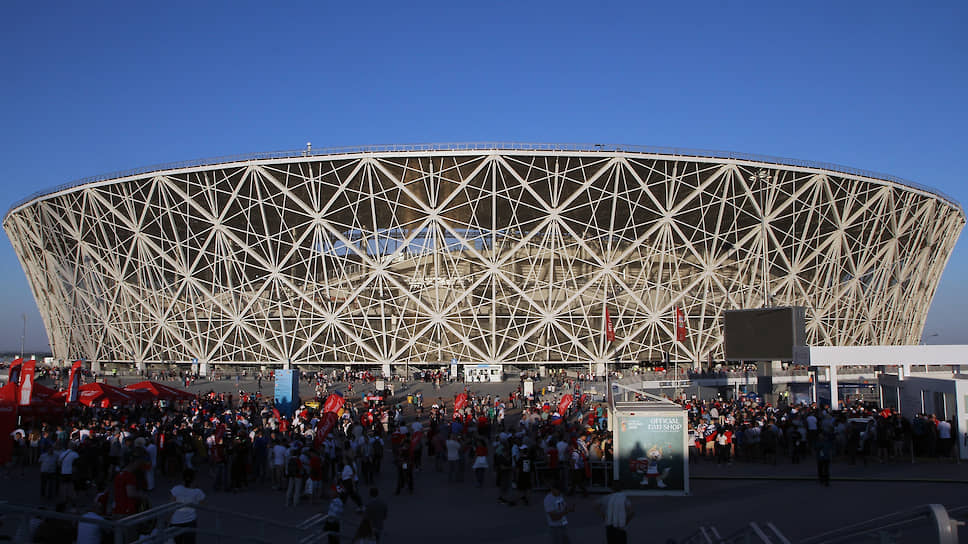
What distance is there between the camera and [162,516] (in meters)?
5.50

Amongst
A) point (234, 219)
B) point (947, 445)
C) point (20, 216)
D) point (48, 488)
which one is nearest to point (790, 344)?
point (947, 445)

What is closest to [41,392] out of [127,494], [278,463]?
[278,463]

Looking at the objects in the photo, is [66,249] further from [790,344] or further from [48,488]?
[790,344]

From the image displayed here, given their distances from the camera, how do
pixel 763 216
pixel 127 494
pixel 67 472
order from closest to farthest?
pixel 127 494 < pixel 67 472 < pixel 763 216

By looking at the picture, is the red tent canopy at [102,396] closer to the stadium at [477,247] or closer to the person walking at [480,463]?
the person walking at [480,463]

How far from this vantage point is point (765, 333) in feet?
81.4

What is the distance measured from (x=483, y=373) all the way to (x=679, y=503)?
29.5m

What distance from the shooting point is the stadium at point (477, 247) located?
40.3 m

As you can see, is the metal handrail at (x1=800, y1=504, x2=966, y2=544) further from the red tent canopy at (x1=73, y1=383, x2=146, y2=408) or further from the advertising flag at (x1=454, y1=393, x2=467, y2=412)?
the red tent canopy at (x1=73, y1=383, x2=146, y2=408)

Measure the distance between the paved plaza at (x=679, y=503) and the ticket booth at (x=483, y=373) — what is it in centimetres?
2521

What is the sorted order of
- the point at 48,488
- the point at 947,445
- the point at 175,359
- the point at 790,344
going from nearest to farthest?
the point at 48,488 → the point at 947,445 → the point at 790,344 → the point at 175,359

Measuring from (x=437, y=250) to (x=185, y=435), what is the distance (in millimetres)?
27560

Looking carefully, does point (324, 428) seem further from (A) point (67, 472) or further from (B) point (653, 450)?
(B) point (653, 450)

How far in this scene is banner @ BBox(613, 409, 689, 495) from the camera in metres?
11.3
